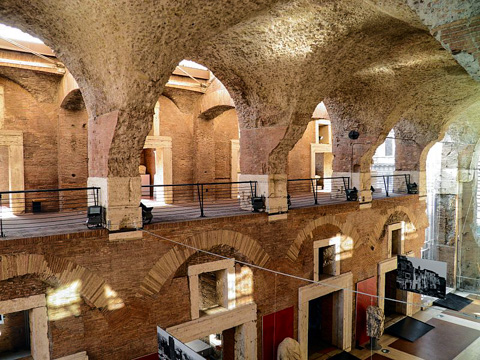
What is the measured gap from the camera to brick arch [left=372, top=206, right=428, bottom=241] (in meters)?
10.7

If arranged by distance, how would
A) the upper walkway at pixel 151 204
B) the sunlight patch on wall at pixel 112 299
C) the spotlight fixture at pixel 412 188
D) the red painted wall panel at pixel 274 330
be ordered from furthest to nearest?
the spotlight fixture at pixel 412 188
the red painted wall panel at pixel 274 330
the upper walkway at pixel 151 204
the sunlight patch on wall at pixel 112 299

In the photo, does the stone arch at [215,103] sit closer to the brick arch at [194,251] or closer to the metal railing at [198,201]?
the metal railing at [198,201]

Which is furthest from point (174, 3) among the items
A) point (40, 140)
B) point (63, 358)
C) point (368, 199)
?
point (368, 199)

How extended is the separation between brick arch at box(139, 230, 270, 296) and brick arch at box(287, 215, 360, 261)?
0.83 m

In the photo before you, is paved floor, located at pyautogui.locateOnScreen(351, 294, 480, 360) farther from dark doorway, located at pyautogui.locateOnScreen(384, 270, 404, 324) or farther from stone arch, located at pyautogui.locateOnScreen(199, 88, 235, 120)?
stone arch, located at pyautogui.locateOnScreen(199, 88, 235, 120)

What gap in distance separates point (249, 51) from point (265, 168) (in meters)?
2.42

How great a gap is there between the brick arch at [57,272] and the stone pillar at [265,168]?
3623mm

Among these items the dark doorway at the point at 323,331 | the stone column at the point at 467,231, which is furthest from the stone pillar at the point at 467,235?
the dark doorway at the point at 323,331

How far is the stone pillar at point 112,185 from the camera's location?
5535 millimetres

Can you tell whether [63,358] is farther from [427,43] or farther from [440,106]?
[440,106]

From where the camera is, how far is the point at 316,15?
5742 mm

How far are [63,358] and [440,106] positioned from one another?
11.9 meters

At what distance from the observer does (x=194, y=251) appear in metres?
6.43

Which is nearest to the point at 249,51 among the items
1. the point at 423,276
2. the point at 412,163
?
the point at 423,276
